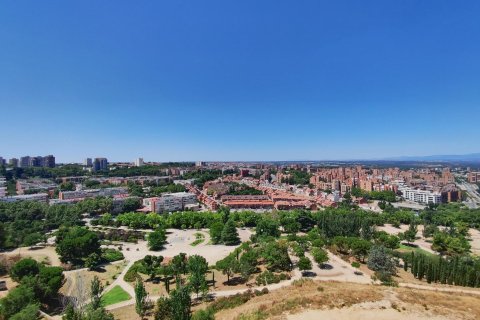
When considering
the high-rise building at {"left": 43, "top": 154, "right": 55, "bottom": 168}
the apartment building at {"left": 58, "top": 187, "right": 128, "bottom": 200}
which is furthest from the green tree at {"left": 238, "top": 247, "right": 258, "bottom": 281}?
the high-rise building at {"left": 43, "top": 154, "right": 55, "bottom": 168}

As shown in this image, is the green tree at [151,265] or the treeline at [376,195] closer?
the green tree at [151,265]

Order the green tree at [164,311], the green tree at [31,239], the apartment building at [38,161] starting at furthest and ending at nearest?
the apartment building at [38,161]
the green tree at [31,239]
the green tree at [164,311]

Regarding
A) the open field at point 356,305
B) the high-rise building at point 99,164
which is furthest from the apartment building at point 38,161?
the open field at point 356,305

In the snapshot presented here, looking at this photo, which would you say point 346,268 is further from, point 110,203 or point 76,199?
point 76,199

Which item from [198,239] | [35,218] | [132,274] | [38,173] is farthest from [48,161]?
[132,274]

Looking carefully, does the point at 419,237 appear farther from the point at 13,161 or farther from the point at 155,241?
the point at 13,161

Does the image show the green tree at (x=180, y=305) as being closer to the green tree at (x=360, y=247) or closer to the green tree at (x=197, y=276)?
Answer: the green tree at (x=197, y=276)

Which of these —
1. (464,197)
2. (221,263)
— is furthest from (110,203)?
(464,197)

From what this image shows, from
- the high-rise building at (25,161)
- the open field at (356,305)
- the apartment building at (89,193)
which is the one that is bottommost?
the open field at (356,305)
